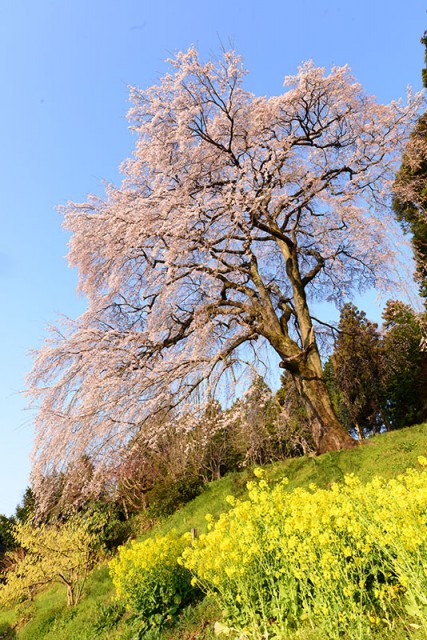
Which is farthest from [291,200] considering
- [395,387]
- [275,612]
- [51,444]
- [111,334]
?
[395,387]

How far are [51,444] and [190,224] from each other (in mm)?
5530

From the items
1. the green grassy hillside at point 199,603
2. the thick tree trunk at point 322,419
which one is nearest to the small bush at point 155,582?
the green grassy hillside at point 199,603

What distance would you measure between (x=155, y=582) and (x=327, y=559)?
3751 mm

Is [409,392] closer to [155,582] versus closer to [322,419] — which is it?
[322,419]

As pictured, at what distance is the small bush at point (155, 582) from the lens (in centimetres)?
551

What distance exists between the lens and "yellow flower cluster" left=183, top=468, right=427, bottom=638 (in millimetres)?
2779

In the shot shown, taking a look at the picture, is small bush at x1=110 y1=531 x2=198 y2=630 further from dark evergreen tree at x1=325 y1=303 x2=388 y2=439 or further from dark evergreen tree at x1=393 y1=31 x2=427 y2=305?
dark evergreen tree at x1=325 y1=303 x2=388 y2=439

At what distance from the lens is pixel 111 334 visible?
30.9 feet

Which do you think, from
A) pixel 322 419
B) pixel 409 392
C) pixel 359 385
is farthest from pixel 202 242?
pixel 409 392

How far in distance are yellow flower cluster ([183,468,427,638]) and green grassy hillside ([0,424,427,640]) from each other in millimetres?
1069

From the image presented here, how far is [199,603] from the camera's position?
5453 mm

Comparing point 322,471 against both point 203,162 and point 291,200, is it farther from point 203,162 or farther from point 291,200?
point 203,162

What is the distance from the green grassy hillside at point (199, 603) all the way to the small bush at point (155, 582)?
26cm

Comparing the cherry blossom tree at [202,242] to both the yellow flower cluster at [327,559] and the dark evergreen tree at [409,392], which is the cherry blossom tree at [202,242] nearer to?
the yellow flower cluster at [327,559]
